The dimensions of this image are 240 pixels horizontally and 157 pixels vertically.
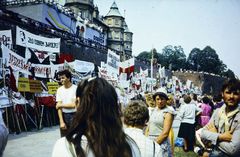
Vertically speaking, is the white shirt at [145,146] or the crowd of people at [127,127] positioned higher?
the crowd of people at [127,127]

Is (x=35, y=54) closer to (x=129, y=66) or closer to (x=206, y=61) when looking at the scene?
(x=129, y=66)

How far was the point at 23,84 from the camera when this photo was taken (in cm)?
861

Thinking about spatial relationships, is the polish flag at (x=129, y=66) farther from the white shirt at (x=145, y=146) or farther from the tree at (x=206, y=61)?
the tree at (x=206, y=61)

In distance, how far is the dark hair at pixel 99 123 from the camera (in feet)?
4.18

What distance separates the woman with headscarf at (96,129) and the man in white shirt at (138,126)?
0.59 metres

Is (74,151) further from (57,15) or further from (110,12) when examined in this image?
(110,12)

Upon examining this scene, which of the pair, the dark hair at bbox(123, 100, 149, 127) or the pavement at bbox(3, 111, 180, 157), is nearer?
the dark hair at bbox(123, 100, 149, 127)

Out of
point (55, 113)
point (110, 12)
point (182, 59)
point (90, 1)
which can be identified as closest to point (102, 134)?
point (55, 113)

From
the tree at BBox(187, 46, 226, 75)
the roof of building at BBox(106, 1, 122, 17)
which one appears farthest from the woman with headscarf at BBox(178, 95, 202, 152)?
the tree at BBox(187, 46, 226, 75)

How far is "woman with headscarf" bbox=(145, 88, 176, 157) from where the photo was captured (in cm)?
315

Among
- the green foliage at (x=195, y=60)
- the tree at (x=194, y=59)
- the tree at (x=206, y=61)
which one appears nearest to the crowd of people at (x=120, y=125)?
the green foliage at (x=195, y=60)

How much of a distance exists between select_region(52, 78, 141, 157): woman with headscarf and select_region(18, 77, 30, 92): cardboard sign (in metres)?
7.94

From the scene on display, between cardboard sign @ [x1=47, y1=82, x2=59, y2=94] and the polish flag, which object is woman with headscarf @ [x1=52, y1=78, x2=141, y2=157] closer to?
cardboard sign @ [x1=47, y1=82, x2=59, y2=94]

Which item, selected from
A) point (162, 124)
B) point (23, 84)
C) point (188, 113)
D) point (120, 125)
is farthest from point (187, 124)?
point (23, 84)
